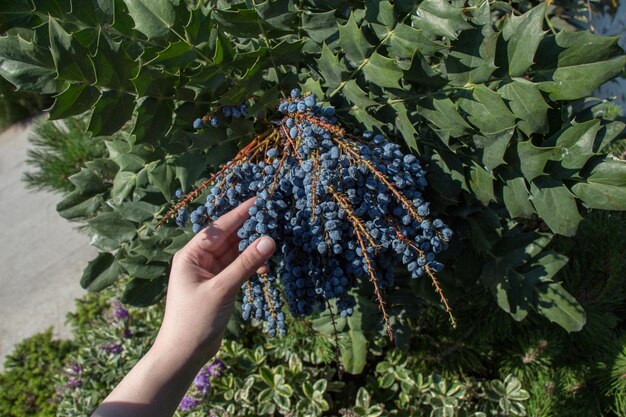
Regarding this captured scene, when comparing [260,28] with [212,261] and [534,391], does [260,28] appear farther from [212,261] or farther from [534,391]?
[534,391]

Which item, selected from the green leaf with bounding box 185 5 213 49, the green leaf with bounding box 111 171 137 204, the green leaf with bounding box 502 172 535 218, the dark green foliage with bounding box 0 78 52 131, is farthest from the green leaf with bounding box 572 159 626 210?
the dark green foliage with bounding box 0 78 52 131

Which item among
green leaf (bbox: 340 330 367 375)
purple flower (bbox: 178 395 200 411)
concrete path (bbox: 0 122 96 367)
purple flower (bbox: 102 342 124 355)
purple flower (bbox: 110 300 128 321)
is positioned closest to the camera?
green leaf (bbox: 340 330 367 375)

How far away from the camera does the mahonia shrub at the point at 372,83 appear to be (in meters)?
1.10

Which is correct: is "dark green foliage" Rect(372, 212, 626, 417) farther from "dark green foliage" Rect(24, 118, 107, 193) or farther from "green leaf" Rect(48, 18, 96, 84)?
"dark green foliage" Rect(24, 118, 107, 193)

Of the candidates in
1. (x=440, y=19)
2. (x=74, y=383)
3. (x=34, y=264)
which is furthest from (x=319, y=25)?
(x=34, y=264)

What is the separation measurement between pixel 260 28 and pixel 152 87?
0.88ft

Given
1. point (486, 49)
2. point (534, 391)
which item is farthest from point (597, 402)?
point (486, 49)

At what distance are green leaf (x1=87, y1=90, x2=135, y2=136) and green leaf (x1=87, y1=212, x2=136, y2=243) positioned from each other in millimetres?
481

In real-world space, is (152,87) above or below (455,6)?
above

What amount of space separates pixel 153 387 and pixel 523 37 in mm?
1075

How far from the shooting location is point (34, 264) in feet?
12.9

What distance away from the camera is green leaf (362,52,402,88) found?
1.14 metres

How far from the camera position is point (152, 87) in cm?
114

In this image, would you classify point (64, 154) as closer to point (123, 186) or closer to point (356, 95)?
point (123, 186)
